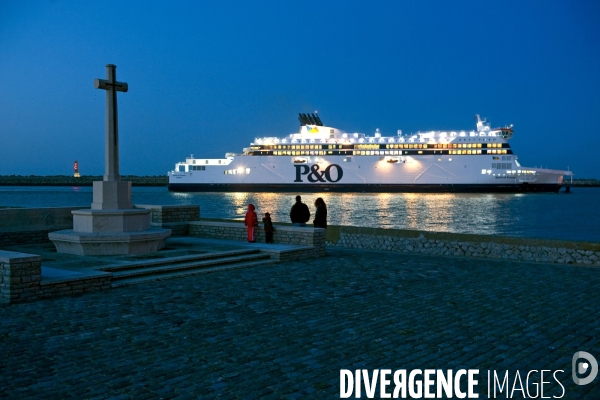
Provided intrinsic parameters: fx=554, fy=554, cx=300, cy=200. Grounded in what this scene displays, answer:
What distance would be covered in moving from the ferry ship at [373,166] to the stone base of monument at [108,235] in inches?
2657

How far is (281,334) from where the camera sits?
5.20 meters

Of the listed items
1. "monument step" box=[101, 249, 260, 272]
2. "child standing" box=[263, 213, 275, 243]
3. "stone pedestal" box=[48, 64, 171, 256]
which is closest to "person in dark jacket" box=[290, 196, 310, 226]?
"child standing" box=[263, 213, 275, 243]

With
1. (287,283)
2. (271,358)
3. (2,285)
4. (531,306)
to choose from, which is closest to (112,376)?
(271,358)

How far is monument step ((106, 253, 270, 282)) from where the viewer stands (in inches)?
311

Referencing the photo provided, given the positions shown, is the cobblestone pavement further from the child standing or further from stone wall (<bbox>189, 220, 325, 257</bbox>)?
the child standing

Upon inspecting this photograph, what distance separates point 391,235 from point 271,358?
819cm

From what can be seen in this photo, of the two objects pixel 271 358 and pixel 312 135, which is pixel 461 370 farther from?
pixel 312 135

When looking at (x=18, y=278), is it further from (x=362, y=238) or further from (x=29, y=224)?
(x=362, y=238)

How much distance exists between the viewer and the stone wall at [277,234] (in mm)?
10758

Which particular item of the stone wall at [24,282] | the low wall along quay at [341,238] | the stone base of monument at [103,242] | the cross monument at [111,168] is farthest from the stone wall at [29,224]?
the stone wall at [24,282]

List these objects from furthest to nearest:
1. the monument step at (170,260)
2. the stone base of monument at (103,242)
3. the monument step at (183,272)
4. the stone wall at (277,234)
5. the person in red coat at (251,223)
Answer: the person in red coat at (251,223) → the stone wall at (277,234) → the stone base of monument at (103,242) → the monument step at (170,260) → the monument step at (183,272)

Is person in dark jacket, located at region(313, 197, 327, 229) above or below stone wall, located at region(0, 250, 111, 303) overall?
above

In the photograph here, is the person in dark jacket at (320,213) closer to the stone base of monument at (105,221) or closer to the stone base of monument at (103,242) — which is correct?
the stone base of monument at (103,242)

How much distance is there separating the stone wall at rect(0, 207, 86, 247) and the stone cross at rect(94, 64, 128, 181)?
2528 millimetres
